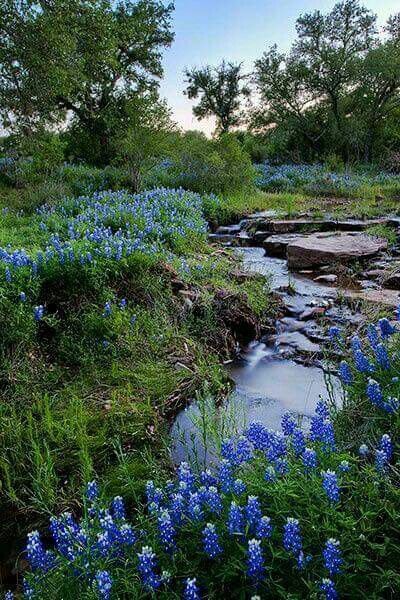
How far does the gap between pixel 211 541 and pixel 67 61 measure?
1661cm

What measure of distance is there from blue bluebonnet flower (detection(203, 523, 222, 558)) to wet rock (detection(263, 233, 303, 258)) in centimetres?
764

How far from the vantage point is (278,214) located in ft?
40.3

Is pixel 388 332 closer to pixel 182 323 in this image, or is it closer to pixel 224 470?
pixel 224 470

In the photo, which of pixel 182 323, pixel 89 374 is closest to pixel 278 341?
pixel 182 323

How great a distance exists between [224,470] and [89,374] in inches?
87.1

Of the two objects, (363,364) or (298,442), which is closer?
(298,442)

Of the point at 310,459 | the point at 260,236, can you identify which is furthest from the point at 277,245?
the point at 310,459

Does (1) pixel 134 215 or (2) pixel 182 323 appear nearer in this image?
(2) pixel 182 323

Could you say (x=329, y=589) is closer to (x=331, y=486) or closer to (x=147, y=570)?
(x=331, y=486)

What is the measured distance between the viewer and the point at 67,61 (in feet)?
50.5

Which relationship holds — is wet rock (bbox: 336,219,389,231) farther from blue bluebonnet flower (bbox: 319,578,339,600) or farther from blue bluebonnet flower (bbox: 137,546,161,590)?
blue bluebonnet flower (bbox: 137,546,161,590)

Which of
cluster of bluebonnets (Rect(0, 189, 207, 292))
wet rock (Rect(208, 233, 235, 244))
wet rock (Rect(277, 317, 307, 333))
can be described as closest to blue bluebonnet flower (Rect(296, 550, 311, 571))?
cluster of bluebonnets (Rect(0, 189, 207, 292))

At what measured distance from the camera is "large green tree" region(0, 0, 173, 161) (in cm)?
1440

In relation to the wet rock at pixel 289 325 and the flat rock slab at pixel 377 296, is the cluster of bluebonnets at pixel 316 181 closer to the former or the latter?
the flat rock slab at pixel 377 296
